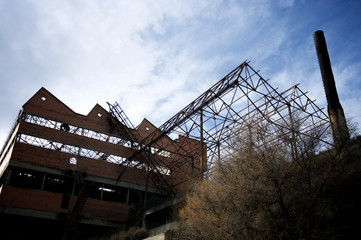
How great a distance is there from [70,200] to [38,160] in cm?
413

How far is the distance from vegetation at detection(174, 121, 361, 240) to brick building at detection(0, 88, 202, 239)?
363 inches

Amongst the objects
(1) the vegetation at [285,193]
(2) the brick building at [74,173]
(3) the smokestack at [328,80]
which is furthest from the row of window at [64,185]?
(3) the smokestack at [328,80]

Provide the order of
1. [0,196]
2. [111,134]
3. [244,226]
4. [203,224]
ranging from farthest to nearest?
[111,134] → [0,196] → [203,224] → [244,226]

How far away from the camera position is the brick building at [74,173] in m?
25.6

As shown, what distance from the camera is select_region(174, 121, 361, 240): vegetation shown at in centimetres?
1293

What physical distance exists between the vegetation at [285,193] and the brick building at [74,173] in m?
9.22

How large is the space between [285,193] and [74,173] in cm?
1920

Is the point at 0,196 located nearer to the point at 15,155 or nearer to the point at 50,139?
the point at 15,155

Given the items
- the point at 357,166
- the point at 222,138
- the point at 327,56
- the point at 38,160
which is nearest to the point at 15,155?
the point at 38,160

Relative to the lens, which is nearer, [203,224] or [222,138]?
[203,224]

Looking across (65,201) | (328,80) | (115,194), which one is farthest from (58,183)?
(328,80)

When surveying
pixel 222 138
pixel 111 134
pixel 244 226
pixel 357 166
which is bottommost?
pixel 244 226

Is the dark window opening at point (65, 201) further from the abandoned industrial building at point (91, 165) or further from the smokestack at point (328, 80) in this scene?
the smokestack at point (328, 80)

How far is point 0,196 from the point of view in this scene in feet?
78.8
